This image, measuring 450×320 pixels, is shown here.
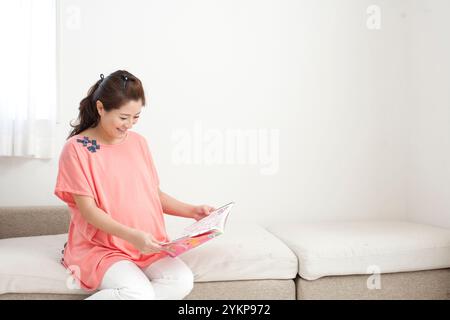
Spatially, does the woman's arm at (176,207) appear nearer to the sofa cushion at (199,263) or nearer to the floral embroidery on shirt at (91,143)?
the sofa cushion at (199,263)

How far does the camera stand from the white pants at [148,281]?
46.1 inches

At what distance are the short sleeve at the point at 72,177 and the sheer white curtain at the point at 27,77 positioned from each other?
68 centimetres

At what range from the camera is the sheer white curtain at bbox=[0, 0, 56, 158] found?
1849 millimetres

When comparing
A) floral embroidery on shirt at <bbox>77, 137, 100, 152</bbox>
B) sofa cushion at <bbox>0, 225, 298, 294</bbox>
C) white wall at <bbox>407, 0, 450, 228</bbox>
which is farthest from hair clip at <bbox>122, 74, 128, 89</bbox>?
white wall at <bbox>407, 0, 450, 228</bbox>

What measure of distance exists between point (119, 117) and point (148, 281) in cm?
51

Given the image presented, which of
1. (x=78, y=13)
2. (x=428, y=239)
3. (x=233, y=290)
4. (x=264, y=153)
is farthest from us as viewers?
(x=264, y=153)

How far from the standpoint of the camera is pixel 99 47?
197 cm

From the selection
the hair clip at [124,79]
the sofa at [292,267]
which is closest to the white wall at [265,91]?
the sofa at [292,267]

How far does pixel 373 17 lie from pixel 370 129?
58 cm

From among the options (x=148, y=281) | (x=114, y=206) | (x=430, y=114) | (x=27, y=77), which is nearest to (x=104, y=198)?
(x=114, y=206)

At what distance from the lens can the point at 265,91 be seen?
2.11 m
